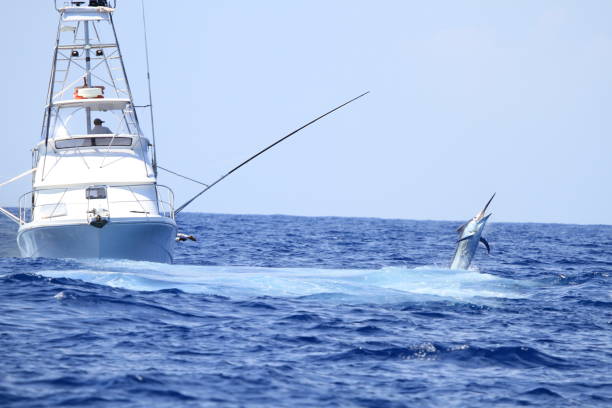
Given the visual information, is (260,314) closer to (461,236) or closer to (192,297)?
(192,297)

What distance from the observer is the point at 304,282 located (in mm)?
17500

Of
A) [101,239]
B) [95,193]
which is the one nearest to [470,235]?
[101,239]

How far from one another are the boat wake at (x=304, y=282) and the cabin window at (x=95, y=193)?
228cm

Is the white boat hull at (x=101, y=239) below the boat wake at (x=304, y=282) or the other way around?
the other way around

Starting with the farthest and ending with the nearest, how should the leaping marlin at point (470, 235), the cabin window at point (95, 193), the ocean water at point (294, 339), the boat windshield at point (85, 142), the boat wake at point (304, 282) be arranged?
1. the boat windshield at point (85, 142)
2. the cabin window at point (95, 193)
3. the leaping marlin at point (470, 235)
4. the boat wake at point (304, 282)
5. the ocean water at point (294, 339)

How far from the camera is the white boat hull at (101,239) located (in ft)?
62.3

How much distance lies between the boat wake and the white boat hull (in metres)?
0.34

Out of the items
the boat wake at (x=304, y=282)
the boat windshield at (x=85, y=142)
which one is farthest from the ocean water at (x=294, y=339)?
the boat windshield at (x=85, y=142)

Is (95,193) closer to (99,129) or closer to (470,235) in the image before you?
(99,129)

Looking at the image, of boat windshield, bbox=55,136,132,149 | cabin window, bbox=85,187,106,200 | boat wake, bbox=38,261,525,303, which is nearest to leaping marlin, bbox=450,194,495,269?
boat wake, bbox=38,261,525,303

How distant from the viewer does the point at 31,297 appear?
1387cm

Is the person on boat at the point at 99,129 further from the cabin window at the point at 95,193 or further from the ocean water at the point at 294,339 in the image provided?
the ocean water at the point at 294,339

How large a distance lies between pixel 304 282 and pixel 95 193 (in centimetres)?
676

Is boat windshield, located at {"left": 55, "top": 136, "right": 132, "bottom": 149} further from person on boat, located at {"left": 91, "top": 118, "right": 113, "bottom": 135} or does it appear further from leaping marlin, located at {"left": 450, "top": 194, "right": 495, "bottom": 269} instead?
leaping marlin, located at {"left": 450, "top": 194, "right": 495, "bottom": 269}
